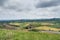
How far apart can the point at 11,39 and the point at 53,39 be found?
7.99m

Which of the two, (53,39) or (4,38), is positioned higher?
(4,38)

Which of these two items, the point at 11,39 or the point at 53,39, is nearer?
the point at 11,39

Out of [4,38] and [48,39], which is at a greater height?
[4,38]

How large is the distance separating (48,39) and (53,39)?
3.37ft

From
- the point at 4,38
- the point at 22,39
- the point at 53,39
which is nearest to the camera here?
the point at 4,38

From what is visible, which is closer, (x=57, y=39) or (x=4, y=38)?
(x=4, y=38)

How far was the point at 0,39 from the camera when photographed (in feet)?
66.6

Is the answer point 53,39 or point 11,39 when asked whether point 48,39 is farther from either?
point 11,39

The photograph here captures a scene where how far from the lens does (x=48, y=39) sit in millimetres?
24359

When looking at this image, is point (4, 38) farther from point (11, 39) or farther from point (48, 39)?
point (48, 39)

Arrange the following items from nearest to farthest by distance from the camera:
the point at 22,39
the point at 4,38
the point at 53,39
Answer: the point at 4,38 < the point at 22,39 < the point at 53,39

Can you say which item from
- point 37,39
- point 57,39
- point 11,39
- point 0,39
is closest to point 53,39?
point 57,39

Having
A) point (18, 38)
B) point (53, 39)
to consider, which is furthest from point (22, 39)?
point (53, 39)

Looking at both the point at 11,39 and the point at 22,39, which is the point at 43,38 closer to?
the point at 22,39
